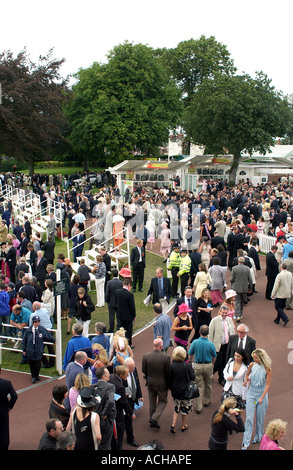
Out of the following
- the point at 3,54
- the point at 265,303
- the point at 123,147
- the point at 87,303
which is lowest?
the point at 265,303

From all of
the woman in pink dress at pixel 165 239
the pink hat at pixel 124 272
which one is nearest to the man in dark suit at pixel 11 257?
the pink hat at pixel 124 272

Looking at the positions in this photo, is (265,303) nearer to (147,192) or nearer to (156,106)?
(147,192)

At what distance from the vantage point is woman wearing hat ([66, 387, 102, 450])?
5.93 metres

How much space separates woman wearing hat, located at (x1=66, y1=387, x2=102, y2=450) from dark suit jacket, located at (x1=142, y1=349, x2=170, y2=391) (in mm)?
1748

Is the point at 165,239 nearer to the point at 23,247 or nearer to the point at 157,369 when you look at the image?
the point at 23,247

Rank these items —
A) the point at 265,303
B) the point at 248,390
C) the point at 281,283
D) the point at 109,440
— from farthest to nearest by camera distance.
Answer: the point at 265,303, the point at 281,283, the point at 248,390, the point at 109,440

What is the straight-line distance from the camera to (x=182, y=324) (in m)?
9.29

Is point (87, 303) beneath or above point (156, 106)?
beneath

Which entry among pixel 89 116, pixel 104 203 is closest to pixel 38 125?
pixel 89 116

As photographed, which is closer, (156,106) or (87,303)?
(87,303)

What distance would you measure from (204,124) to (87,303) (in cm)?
3185

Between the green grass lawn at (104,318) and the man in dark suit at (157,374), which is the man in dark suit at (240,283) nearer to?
the green grass lawn at (104,318)

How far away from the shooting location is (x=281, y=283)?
11688 millimetres

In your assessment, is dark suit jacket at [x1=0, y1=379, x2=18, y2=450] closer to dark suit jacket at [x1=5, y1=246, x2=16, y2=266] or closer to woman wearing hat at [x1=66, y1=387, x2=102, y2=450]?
woman wearing hat at [x1=66, y1=387, x2=102, y2=450]
